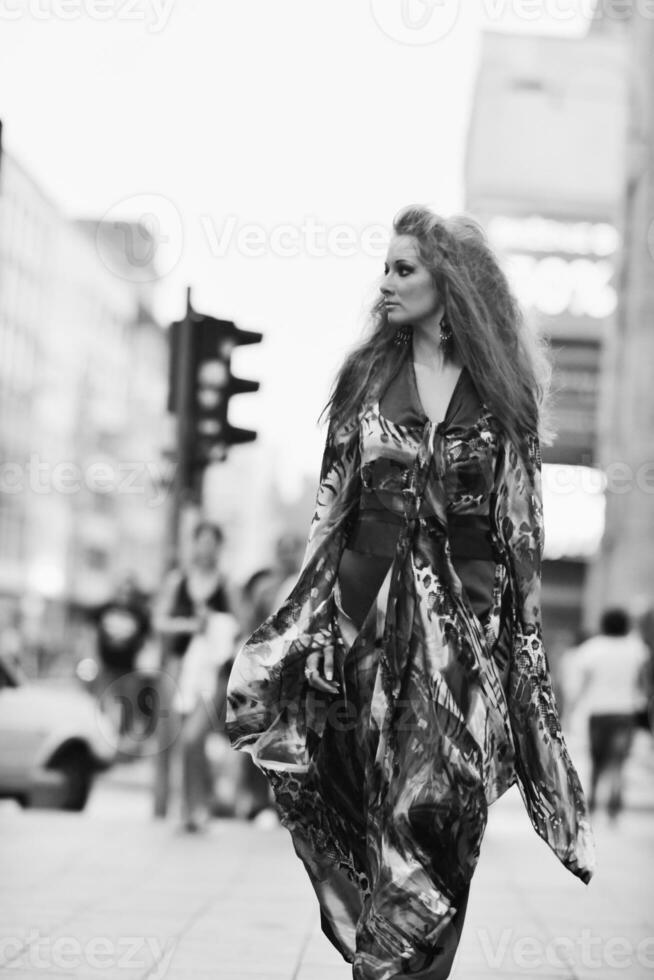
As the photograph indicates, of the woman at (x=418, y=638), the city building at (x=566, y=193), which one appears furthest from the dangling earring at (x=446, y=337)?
the city building at (x=566, y=193)

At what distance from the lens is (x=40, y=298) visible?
81.8m

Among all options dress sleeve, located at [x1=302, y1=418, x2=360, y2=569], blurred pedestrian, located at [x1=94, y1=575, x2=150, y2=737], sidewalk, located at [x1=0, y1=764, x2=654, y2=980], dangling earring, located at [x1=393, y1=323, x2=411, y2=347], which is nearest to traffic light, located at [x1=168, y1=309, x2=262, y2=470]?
sidewalk, located at [x1=0, y1=764, x2=654, y2=980]

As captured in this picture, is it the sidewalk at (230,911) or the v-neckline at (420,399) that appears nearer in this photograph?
the v-neckline at (420,399)

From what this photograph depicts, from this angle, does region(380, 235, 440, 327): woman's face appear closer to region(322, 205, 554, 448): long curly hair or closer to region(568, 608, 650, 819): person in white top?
region(322, 205, 554, 448): long curly hair

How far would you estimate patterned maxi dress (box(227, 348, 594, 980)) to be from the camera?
3746 millimetres

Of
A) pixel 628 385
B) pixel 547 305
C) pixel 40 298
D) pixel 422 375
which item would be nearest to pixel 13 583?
pixel 40 298

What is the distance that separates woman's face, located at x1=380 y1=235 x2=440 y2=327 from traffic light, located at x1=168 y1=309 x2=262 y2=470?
22.5 ft

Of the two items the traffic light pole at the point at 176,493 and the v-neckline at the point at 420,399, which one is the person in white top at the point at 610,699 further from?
the v-neckline at the point at 420,399

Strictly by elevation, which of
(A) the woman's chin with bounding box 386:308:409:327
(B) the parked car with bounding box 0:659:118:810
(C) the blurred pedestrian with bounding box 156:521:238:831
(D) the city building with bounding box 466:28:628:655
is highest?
(D) the city building with bounding box 466:28:628:655

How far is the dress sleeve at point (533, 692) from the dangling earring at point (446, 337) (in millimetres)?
275

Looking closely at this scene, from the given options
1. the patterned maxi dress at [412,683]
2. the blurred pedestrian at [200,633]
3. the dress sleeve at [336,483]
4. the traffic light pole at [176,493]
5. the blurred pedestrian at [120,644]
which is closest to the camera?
the patterned maxi dress at [412,683]

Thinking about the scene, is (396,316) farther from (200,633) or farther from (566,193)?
(566,193)

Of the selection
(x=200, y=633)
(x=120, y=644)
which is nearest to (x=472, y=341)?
(x=200, y=633)

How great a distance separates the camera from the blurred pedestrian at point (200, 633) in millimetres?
10695
